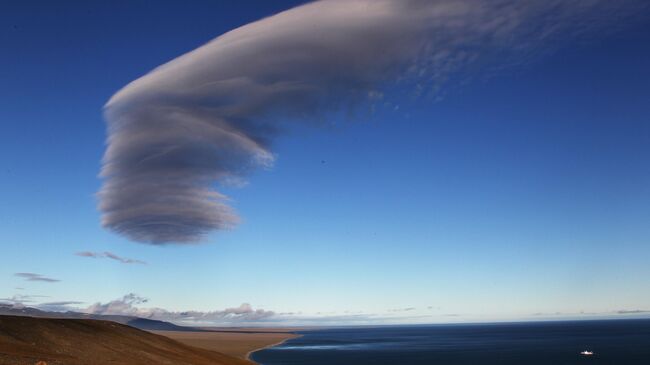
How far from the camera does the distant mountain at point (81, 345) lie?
43.1 metres

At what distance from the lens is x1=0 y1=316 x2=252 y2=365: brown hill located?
43.1 m

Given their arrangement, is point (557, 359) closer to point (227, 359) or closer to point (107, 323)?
point (227, 359)

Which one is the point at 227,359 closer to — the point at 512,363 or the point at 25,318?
the point at 25,318

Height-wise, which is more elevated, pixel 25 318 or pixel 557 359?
pixel 25 318

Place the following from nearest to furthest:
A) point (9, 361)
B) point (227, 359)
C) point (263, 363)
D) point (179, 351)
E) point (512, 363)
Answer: point (9, 361)
point (179, 351)
point (227, 359)
point (263, 363)
point (512, 363)

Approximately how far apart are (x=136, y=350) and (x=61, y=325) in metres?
9.03

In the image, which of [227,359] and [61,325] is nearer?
[61,325]

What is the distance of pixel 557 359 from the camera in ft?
406

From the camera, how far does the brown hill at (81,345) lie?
43.1 m

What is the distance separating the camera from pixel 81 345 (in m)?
52.0

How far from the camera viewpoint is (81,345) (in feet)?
171

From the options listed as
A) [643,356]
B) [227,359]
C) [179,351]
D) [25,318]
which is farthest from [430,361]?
[25,318]

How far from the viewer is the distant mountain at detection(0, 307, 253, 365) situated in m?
43.1

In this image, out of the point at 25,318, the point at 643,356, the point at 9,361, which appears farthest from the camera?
the point at 643,356
